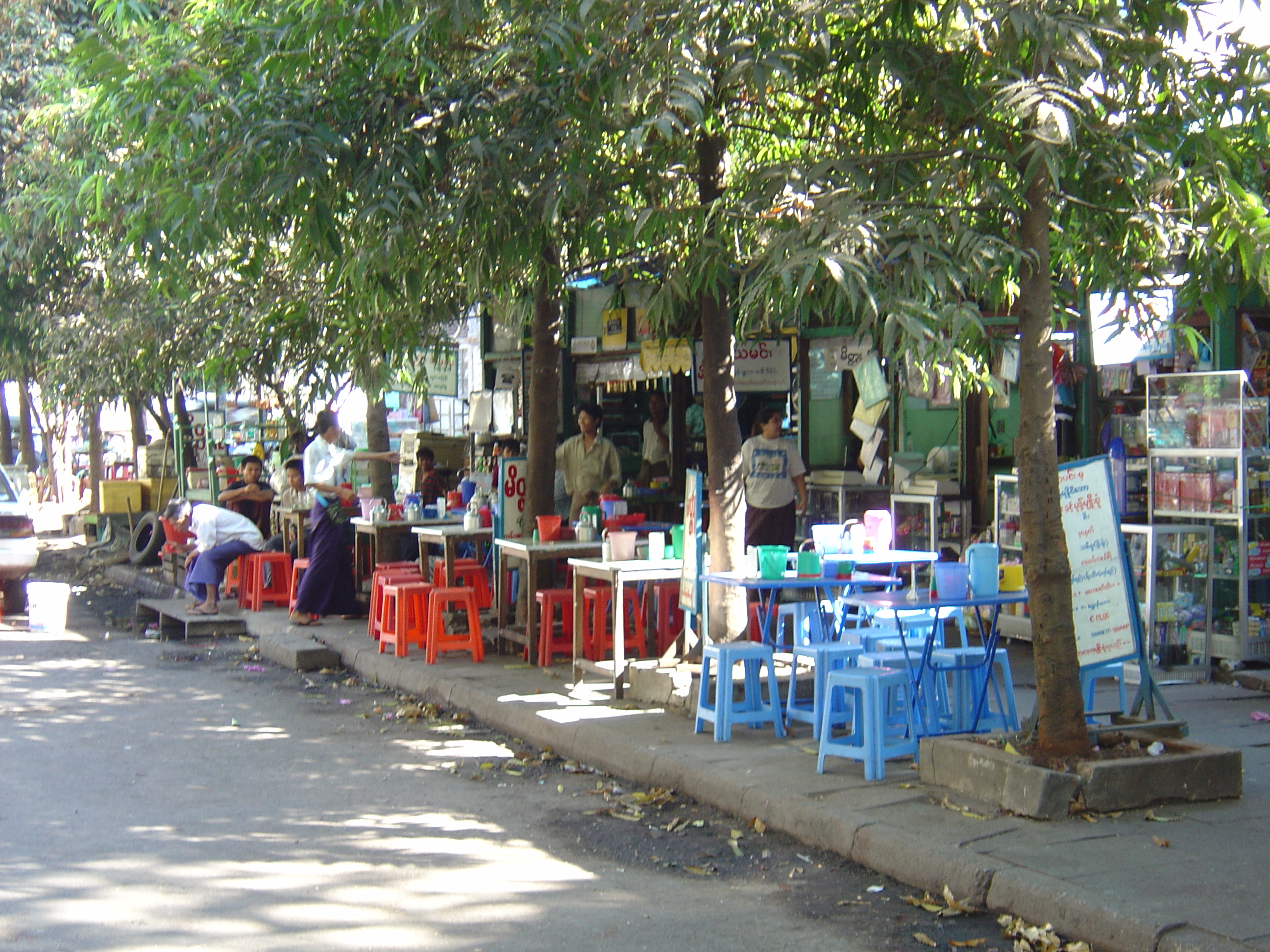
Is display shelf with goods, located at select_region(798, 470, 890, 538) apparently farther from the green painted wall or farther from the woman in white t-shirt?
the woman in white t-shirt

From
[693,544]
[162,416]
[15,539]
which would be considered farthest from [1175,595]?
[162,416]

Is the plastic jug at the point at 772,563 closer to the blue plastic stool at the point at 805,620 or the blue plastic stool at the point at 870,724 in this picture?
the blue plastic stool at the point at 805,620

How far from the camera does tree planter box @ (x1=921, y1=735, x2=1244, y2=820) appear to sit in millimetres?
5695

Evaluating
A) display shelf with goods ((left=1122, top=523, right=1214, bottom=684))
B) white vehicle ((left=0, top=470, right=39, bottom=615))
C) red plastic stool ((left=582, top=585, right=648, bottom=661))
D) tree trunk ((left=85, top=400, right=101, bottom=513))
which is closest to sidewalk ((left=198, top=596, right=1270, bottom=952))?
display shelf with goods ((left=1122, top=523, right=1214, bottom=684))

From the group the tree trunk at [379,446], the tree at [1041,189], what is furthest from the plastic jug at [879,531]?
the tree trunk at [379,446]

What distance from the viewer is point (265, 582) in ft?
46.6

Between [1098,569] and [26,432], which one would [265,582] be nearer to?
[1098,569]

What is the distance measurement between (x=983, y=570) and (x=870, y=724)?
1125mm

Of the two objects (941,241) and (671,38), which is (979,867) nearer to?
(941,241)

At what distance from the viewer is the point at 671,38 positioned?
661 cm

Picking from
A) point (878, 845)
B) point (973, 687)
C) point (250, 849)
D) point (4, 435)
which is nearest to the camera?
point (878, 845)

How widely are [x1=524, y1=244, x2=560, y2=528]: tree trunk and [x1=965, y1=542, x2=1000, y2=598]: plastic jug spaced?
4.81 meters

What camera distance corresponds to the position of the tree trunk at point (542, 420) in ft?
36.4

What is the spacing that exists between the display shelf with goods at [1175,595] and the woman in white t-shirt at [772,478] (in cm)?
299
